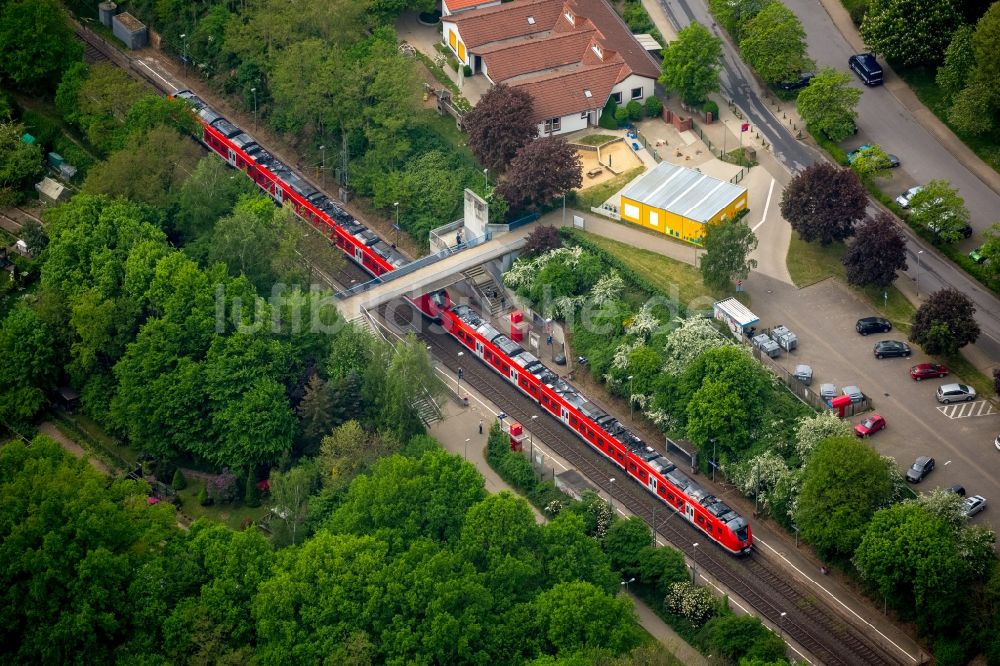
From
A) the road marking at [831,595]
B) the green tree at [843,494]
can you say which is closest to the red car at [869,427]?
the green tree at [843,494]

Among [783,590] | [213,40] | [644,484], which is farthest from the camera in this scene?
[213,40]

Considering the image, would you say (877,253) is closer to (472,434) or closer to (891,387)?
(891,387)

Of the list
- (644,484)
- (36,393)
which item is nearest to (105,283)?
(36,393)

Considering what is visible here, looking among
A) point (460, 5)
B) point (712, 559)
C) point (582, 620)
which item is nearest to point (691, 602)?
point (712, 559)

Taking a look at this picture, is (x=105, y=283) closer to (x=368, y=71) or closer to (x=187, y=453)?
(x=187, y=453)

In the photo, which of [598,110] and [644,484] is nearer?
[644,484]

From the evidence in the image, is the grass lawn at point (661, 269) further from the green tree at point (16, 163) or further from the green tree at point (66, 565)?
the green tree at point (16, 163)
